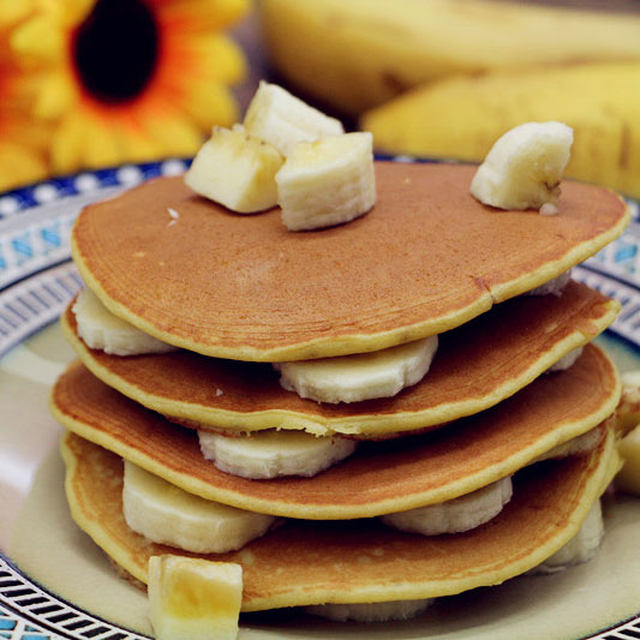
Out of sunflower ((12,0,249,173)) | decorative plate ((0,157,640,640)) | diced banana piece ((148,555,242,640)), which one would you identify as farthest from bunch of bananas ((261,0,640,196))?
diced banana piece ((148,555,242,640))

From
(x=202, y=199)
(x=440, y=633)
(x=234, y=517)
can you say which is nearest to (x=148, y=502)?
(x=234, y=517)

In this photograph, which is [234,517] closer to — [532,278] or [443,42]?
[532,278]

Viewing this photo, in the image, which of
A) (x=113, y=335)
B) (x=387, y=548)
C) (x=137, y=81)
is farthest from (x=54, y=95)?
(x=387, y=548)

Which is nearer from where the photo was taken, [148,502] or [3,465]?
[148,502]

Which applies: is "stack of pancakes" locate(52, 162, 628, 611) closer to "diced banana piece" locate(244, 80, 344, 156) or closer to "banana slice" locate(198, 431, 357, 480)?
"banana slice" locate(198, 431, 357, 480)

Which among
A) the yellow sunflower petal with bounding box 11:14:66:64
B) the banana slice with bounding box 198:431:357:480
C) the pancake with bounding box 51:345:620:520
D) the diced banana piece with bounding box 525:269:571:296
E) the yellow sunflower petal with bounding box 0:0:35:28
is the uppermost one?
the yellow sunflower petal with bounding box 0:0:35:28
